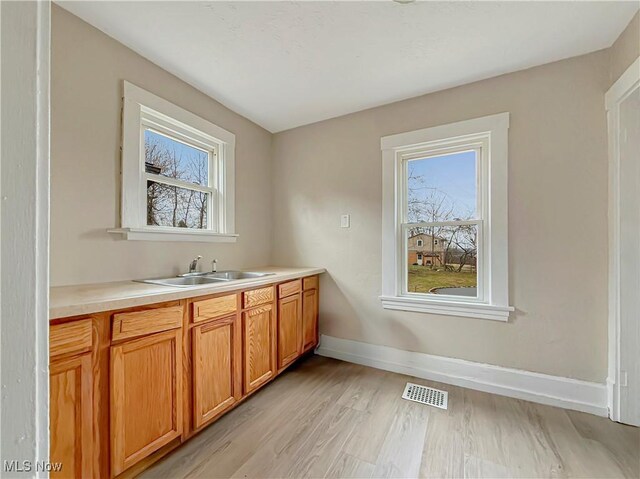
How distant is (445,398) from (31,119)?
2.51m

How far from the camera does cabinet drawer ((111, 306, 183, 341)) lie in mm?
1254

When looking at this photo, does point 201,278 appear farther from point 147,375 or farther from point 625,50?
point 625,50

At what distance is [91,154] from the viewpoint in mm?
1657

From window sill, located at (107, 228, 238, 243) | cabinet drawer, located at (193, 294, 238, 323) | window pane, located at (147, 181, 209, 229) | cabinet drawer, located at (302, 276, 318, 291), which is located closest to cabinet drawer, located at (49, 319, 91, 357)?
cabinet drawer, located at (193, 294, 238, 323)

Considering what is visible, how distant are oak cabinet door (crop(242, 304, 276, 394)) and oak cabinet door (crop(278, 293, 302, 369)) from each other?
0.31 feet

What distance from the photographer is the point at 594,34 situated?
1.71 m

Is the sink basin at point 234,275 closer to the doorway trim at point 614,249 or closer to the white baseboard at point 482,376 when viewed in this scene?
the white baseboard at point 482,376

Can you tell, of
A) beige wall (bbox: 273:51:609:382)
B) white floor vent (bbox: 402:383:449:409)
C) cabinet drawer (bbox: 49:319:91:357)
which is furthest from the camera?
white floor vent (bbox: 402:383:449:409)

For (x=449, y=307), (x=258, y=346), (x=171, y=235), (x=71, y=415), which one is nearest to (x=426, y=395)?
(x=449, y=307)

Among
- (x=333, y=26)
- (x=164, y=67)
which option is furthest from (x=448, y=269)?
(x=164, y=67)

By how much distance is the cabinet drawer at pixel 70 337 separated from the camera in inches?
40.9

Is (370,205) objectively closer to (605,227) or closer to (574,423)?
(605,227)

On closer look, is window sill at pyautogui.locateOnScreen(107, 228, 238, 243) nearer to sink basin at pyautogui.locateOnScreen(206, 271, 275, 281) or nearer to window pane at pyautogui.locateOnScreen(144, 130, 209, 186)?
sink basin at pyautogui.locateOnScreen(206, 271, 275, 281)

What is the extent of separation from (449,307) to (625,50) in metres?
1.95
